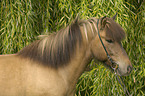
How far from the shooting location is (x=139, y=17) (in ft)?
10.0

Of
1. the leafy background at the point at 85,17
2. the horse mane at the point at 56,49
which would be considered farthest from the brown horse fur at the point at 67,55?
the leafy background at the point at 85,17

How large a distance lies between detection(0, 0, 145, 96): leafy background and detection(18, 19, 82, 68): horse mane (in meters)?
1.04

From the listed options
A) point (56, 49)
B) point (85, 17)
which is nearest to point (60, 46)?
point (56, 49)

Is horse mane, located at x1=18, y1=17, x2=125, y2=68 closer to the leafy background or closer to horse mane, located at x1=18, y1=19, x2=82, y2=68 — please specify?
horse mane, located at x1=18, y1=19, x2=82, y2=68

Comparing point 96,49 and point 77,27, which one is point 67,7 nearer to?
point 77,27

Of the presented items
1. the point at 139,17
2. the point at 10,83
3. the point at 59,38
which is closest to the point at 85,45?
the point at 59,38

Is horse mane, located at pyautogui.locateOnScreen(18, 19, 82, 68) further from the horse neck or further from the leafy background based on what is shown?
the leafy background

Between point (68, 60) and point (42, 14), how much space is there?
139 centimetres

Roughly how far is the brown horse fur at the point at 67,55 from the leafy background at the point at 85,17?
102cm

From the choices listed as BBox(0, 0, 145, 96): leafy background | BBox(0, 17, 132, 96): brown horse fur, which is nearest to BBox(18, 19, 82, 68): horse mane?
BBox(0, 17, 132, 96): brown horse fur

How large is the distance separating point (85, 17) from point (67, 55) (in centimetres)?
121

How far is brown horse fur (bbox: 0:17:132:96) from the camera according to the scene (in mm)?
1676

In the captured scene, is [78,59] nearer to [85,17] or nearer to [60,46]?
[60,46]

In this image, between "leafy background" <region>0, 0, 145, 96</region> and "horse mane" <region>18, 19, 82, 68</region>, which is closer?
"horse mane" <region>18, 19, 82, 68</region>
